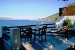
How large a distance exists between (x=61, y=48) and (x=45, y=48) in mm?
816

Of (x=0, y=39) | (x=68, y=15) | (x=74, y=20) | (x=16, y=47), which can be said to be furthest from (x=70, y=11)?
(x=16, y=47)

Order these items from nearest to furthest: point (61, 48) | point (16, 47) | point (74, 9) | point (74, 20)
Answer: point (16, 47)
point (61, 48)
point (74, 20)
point (74, 9)

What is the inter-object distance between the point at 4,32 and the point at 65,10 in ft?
32.5

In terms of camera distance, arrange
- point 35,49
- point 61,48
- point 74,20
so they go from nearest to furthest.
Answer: point 35,49 < point 61,48 < point 74,20

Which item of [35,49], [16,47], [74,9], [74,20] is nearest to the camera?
[16,47]

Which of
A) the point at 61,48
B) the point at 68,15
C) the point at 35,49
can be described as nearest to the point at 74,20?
the point at 68,15

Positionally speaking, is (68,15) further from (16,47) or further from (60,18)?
(16,47)

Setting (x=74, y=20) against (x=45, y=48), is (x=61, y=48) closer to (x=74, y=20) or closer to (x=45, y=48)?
(x=45, y=48)

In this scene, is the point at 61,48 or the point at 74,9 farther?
the point at 74,9

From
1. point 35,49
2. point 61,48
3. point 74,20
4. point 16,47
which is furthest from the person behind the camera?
point 74,20

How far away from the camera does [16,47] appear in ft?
11.0

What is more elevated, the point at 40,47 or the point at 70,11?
the point at 70,11

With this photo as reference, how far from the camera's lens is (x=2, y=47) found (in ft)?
20.2

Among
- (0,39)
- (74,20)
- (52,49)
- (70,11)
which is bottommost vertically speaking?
(52,49)
